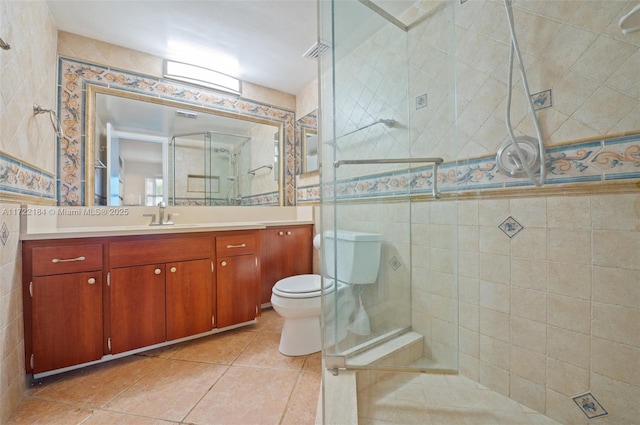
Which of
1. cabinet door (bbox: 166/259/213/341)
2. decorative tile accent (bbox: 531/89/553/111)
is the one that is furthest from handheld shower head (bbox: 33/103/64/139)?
decorative tile accent (bbox: 531/89/553/111)

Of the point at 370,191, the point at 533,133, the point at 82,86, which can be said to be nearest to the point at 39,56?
the point at 82,86

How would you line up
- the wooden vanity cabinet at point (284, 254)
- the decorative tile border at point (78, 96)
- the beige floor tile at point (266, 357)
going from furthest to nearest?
the wooden vanity cabinet at point (284, 254) < the decorative tile border at point (78, 96) < the beige floor tile at point (266, 357)

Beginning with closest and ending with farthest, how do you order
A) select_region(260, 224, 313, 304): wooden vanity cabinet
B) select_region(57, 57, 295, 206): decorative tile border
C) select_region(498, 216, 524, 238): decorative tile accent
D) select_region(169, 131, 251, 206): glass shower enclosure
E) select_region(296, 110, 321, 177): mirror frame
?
1. select_region(498, 216, 524, 238): decorative tile accent
2. select_region(57, 57, 295, 206): decorative tile border
3. select_region(169, 131, 251, 206): glass shower enclosure
4. select_region(260, 224, 313, 304): wooden vanity cabinet
5. select_region(296, 110, 321, 177): mirror frame

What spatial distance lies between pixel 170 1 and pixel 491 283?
7.97ft

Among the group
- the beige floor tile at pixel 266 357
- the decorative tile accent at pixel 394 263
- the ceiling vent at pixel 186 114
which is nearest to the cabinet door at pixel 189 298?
the beige floor tile at pixel 266 357

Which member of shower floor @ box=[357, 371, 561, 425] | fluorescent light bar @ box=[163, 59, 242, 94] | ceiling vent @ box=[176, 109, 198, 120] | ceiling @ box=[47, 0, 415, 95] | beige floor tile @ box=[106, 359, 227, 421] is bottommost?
beige floor tile @ box=[106, 359, 227, 421]

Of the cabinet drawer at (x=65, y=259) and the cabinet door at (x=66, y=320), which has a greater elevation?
the cabinet drawer at (x=65, y=259)

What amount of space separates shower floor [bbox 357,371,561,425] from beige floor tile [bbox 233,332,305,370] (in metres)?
0.51

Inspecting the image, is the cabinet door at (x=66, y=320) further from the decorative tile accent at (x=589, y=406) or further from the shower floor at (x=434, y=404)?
the decorative tile accent at (x=589, y=406)

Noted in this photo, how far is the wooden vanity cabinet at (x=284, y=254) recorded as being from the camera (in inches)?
88.0

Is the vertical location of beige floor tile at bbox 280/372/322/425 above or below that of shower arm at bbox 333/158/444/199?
below

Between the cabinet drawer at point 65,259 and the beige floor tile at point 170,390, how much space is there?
0.67m

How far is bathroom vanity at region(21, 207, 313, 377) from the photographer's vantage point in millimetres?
1242

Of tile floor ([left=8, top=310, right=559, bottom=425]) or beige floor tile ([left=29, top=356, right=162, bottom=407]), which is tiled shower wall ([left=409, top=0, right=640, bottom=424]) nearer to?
tile floor ([left=8, top=310, right=559, bottom=425])
